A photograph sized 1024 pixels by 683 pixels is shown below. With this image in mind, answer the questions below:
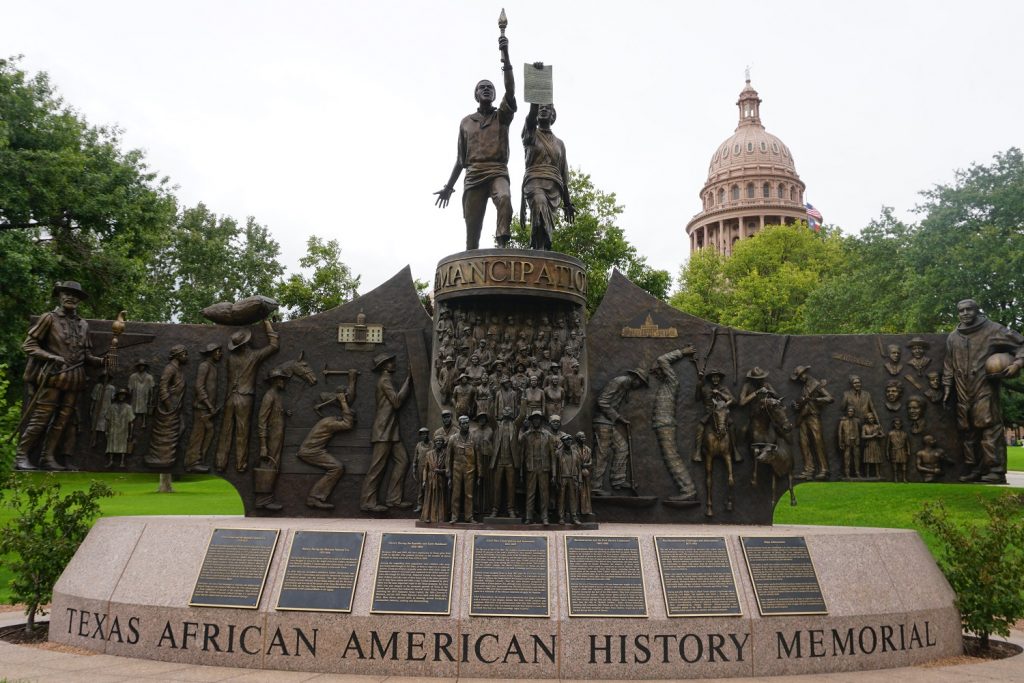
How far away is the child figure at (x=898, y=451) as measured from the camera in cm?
1234

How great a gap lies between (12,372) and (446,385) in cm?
1858

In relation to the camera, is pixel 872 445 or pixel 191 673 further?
pixel 872 445

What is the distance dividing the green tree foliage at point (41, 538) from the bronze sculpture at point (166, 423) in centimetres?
131

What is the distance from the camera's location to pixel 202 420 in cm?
1237

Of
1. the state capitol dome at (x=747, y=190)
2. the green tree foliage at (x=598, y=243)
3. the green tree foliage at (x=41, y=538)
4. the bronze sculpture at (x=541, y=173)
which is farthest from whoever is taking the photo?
the state capitol dome at (x=747, y=190)

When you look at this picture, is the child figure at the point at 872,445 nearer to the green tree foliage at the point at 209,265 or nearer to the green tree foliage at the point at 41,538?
the green tree foliage at the point at 41,538

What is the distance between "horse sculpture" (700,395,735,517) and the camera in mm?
12289

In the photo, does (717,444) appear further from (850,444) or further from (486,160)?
(486,160)

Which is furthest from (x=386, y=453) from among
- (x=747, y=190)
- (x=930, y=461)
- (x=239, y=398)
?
(x=747, y=190)

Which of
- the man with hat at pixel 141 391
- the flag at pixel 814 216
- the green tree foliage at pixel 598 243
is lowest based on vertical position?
the man with hat at pixel 141 391

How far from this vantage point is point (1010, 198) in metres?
23.3

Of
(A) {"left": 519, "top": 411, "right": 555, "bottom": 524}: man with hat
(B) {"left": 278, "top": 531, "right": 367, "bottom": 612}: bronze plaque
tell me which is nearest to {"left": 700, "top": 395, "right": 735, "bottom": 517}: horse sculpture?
(A) {"left": 519, "top": 411, "right": 555, "bottom": 524}: man with hat

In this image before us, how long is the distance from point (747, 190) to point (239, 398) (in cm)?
7308

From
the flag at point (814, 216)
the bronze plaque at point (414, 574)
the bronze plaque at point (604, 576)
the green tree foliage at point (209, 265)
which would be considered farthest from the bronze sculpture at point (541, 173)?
the flag at point (814, 216)
